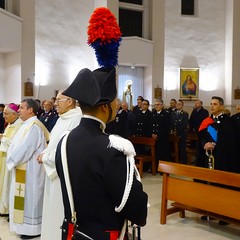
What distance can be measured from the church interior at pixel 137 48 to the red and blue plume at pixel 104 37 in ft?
30.5

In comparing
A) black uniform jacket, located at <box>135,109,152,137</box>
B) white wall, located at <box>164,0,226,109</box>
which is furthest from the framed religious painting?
black uniform jacket, located at <box>135,109,152,137</box>

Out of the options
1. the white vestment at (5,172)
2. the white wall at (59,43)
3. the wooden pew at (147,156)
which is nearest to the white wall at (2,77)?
the white wall at (59,43)

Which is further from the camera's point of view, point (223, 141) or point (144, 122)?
point (144, 122)

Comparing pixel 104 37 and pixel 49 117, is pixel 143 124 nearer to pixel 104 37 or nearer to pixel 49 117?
pixel 49 117

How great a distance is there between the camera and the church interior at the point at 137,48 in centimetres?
1292

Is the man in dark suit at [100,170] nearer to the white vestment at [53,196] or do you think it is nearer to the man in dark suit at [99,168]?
the man in dark suit at [99,168]

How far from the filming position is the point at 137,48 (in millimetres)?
15352

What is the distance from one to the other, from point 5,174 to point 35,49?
28.6ft

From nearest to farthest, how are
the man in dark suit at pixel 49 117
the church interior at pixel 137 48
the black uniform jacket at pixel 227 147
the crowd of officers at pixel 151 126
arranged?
the black uniform jacket at pixel 227 147, the man in dark suit at pixel 49 117, the crowd of officers at pixel 151 126, the church interior at pixel 137 48

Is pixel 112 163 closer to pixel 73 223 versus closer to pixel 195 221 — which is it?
pixel 73 223

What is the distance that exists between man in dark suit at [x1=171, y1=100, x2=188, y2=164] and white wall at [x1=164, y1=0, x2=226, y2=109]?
452cm

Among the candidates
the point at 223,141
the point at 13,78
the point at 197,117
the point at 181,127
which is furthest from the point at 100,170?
the point at 13,78

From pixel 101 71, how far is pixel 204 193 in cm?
347

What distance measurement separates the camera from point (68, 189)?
1.98 m
